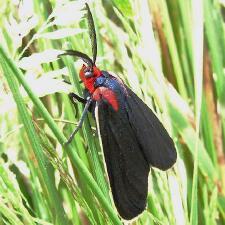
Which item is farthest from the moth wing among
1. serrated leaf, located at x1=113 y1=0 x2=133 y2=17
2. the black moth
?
serrated leaf, located at x1=113 y1=0 x2=133 y2=17

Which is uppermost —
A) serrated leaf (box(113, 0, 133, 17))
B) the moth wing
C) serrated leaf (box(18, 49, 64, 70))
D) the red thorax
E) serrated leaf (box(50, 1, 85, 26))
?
serrated leaf (box(50, 1, 85, 26))

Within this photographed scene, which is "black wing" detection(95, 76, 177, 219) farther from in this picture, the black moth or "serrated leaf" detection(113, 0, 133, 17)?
"serrated leaf" detection(113, 0, 133, 17)

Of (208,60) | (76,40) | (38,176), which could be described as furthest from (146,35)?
(208,60)

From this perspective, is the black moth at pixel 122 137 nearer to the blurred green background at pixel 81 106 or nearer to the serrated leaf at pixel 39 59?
the blurred green background at pixel 81 106

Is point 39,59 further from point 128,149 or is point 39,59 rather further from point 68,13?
point 128,149

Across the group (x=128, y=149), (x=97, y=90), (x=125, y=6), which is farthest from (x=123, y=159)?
(x=125, y=6)

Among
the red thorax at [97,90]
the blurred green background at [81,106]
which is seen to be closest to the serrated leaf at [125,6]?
the blurred green background at [81,106]

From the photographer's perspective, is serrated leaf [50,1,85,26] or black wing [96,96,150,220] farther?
black wing [96,96,150,220]
